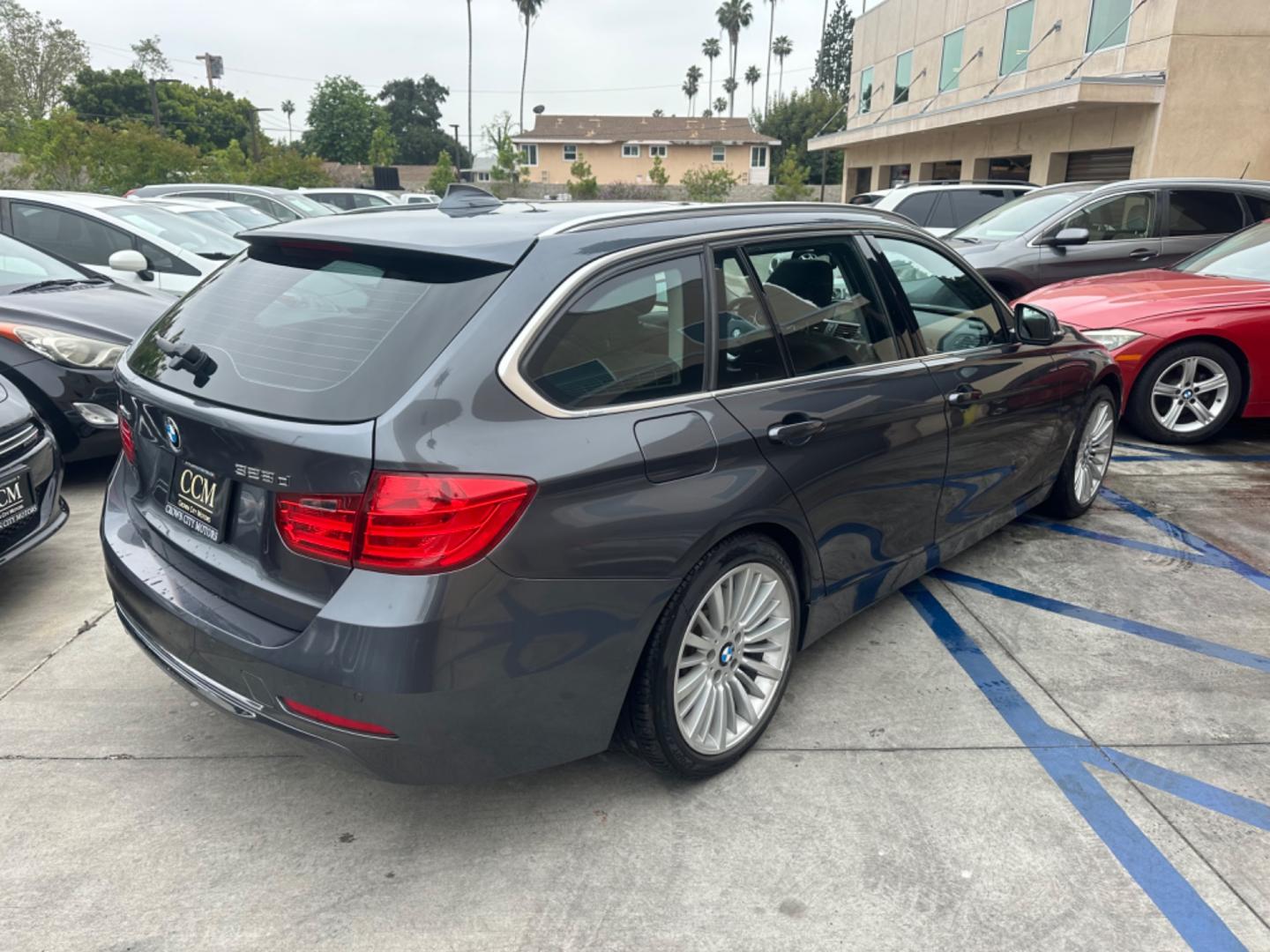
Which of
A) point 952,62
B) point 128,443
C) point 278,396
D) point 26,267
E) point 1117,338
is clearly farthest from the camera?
point 952,62

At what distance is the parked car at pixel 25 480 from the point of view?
3.78 meters

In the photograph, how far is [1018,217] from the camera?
9477 mm

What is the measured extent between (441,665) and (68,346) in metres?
4.17

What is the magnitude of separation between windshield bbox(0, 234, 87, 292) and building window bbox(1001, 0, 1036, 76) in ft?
74.7

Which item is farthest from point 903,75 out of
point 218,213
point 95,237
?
point 95,237

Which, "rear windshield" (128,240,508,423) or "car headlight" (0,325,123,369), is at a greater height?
"rear windshield" (128,240,508,423)

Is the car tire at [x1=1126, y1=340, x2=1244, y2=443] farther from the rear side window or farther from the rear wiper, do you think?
the rear wiper

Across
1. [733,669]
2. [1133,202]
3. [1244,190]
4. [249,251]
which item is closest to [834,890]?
[733,669]

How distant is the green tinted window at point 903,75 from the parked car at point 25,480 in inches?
1195

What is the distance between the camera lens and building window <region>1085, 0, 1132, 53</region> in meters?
19.1

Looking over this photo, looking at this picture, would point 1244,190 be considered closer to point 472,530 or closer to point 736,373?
point 736,373

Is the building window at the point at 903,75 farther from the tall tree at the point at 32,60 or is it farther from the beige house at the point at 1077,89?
the tall tree at the point at 32,60

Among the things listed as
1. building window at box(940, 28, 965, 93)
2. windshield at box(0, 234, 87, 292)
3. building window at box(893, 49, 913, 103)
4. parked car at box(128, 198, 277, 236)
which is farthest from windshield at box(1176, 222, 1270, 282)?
building window at box(893, 49, 913, 103)

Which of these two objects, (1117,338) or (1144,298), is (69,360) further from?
(1144,298)
